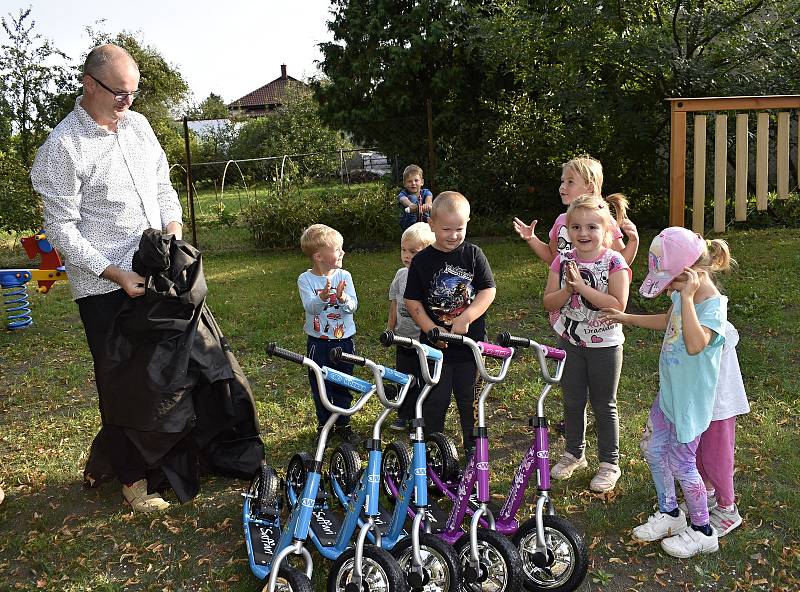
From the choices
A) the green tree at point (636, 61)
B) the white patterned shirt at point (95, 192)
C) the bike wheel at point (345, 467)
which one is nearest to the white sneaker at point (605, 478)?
the bike wheel at point (345, 467)

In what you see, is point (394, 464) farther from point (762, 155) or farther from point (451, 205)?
point (762, 155)

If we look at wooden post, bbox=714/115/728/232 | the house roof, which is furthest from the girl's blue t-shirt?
the house roof

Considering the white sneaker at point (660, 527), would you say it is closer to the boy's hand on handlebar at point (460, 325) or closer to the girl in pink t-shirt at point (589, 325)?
the girl in pink t-shirt at point (589, 325)

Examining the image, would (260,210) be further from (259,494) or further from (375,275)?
(259,494)

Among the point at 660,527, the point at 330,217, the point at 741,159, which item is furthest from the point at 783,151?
the point at 330,217

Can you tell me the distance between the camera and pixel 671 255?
317 centimetres

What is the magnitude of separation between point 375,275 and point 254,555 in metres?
6.49

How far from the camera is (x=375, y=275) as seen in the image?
9586 mm

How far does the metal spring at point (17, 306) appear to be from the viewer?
7840 millimetres

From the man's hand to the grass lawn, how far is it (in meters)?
1.17

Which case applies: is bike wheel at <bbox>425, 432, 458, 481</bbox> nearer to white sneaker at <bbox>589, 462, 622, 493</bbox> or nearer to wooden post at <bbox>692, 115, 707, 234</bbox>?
white sneaker at <bbox>589, 462, 622, 493</bbox>

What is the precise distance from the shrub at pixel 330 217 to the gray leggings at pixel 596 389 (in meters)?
8.07

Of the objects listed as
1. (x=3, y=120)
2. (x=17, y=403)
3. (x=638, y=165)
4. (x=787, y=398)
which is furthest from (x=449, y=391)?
(x=3, y=120)

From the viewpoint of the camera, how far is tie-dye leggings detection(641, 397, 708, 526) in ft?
10.7
